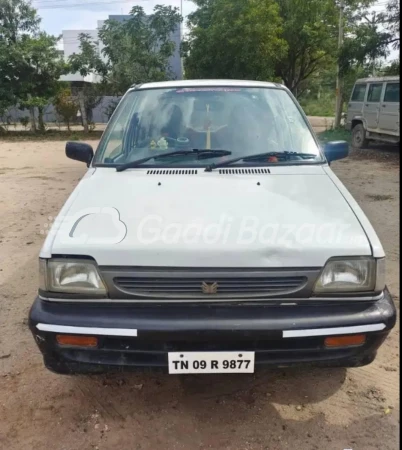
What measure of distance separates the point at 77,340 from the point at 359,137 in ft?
41.4

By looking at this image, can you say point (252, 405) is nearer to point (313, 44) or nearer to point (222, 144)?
point (222, 144)

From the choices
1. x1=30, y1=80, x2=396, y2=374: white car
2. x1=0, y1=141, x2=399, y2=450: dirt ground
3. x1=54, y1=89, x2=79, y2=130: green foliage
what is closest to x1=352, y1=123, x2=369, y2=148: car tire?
x1=0, y1=141, x2=399, y2=450: dirt ground

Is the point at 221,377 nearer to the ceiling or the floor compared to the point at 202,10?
nearer to the floor

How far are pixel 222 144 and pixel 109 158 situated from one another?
80cm

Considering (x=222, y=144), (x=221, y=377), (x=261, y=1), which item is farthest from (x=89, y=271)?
(x=261, y=1)

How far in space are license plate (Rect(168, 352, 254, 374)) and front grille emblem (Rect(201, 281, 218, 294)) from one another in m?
0.29

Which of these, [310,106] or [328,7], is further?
[310,106]

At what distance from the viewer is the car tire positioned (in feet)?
42.5

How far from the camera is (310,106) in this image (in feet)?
135

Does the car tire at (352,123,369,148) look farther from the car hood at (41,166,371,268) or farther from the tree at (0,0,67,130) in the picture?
the tree at (0,0,67,130)

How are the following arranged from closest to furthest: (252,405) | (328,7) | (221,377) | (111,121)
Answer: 1. (252,405)
2. (221,377)
3. (111,121)
4. (328,7)

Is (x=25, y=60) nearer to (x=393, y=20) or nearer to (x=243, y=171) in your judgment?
(x=393, y=20)

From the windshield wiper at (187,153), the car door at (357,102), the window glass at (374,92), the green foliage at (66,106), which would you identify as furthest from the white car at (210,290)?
the green foliage at (66,106)

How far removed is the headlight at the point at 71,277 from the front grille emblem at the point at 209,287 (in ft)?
1.56
